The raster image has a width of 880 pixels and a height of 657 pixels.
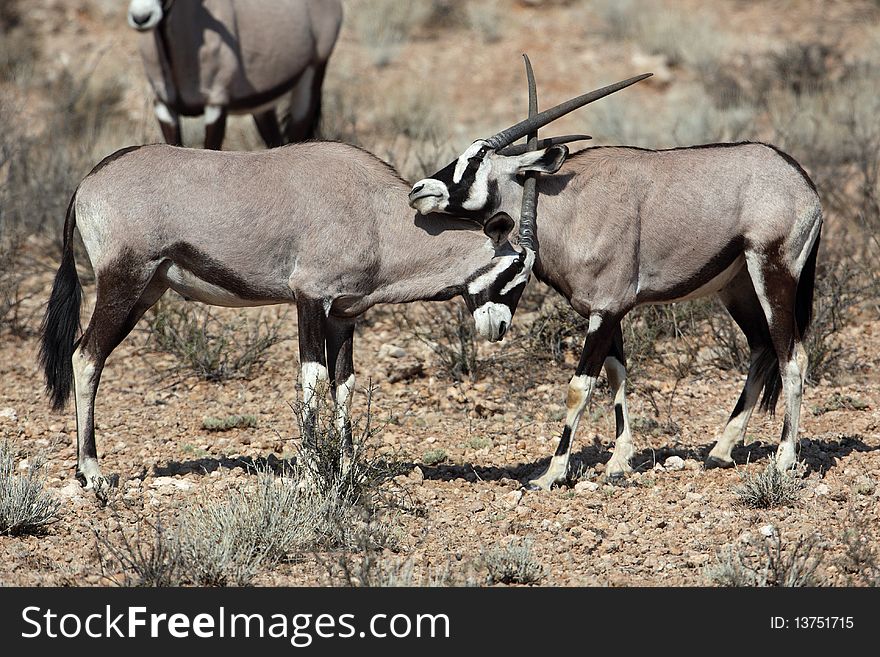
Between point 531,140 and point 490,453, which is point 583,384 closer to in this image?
point 490,453

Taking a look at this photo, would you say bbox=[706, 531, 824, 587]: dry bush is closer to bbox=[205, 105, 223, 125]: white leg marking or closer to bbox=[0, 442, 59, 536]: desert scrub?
bbox=[0, 442, 59, 536]: desert scrub

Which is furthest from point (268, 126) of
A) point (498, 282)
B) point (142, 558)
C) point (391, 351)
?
point (142, 558)

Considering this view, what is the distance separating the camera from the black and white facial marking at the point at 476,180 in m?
6.49

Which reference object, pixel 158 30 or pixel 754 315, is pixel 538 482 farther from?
pixel 158 30

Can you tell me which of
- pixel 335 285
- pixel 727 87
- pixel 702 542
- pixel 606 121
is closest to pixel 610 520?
pixel 702 542

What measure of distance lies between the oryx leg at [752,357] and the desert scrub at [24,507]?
12.1 ft

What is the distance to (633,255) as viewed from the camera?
6.62m

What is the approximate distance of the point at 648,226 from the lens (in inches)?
263

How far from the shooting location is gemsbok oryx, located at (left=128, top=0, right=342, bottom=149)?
10.4m

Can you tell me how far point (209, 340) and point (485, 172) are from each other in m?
3.42

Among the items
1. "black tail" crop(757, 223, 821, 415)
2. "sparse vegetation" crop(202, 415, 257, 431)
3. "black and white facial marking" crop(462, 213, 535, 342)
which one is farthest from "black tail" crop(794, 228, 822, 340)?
"sparse vegetation" crop(202, 415, 257, 431)

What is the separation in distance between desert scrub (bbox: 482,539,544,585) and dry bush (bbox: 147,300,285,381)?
3651 millimetres

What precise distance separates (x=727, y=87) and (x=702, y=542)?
10015 mm

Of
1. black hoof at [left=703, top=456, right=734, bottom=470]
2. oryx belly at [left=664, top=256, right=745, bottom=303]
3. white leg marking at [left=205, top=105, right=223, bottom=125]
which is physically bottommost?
black hoof at [left=703, top=456, right=734, bottom=470]
